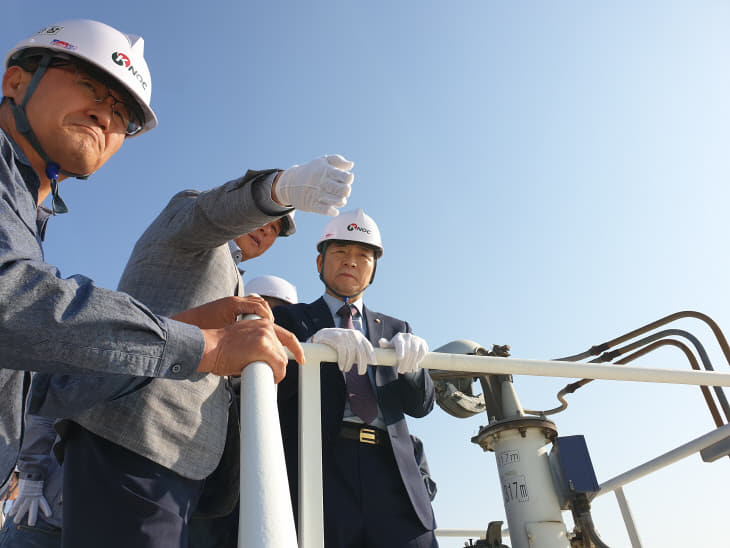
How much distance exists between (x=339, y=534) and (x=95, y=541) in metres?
0.96

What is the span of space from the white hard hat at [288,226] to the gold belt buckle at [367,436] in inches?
56.9

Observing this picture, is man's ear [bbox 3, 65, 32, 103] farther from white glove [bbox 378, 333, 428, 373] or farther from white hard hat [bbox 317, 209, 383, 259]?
white hard hat [bbox 317, 209, 383, 259]

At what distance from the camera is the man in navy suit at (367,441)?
210 centimetres

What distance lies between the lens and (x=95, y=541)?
1.41m

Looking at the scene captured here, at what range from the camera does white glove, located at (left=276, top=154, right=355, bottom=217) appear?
6.39 ft

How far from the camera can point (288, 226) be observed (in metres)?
3.33

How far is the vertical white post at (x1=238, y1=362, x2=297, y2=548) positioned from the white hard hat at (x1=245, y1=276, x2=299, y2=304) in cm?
432

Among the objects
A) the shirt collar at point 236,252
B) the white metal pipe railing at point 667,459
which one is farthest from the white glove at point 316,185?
the white metal pipe railing at point 667,459

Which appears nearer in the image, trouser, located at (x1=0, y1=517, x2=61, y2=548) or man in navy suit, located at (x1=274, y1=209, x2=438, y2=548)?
man in navy suit, located at (x1=274, y1=209, x2=438, y2=548)

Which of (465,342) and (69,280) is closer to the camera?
(69,280)

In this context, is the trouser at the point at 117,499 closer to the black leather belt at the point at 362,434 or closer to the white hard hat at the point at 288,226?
the black leather belt at the point at 362,434

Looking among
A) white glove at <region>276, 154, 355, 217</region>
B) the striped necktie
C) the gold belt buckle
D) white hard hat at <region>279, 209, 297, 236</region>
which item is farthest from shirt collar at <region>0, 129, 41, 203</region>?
white hard hat at <region>279, 209, 297, 236</region>

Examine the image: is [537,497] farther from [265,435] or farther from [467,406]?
[265,435]

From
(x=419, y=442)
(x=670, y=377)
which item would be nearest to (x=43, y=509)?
(x=419, y=442)
